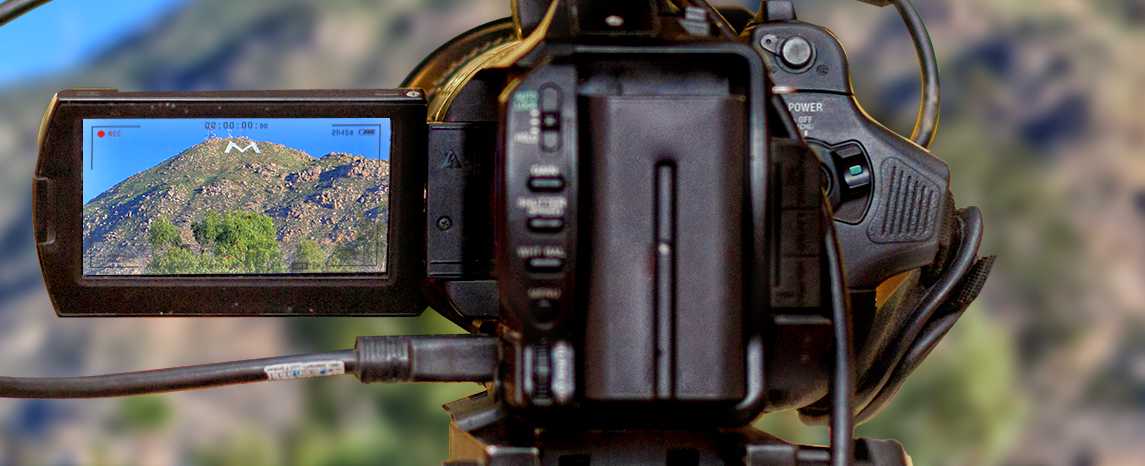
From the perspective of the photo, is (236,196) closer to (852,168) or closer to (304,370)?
(304,370)

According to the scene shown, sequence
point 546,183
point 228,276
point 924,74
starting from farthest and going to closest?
point 924,74, point 228,276, point 546,183

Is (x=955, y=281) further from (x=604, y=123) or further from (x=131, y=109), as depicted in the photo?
(x=131, y=109)

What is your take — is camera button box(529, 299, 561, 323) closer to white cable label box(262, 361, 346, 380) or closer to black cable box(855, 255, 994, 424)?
white cable label box(262, 361, 346, 380)

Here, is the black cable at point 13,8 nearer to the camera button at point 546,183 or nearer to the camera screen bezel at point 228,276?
the camera screen bezel at point 228,276

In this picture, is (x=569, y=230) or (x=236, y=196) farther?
(x=236, y=196)

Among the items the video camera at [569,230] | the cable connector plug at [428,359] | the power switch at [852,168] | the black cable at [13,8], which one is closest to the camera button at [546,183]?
the video camera at [569,230]

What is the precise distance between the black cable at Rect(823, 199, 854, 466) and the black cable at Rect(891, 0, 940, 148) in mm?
197

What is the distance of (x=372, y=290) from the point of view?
0.52 meters

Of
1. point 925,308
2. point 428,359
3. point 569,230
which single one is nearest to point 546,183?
point 569,230

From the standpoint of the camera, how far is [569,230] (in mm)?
410

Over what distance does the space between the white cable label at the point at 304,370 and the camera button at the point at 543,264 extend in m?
0.13

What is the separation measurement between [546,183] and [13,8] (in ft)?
1.20

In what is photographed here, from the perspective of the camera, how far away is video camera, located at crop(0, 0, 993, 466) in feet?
1.37

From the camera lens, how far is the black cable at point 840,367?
1.45 ft
